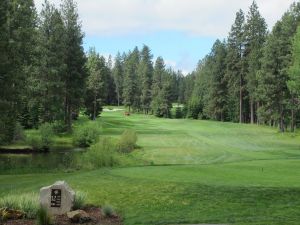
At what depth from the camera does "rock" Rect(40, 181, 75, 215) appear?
41.0 feet

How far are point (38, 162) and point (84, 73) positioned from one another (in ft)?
91.9

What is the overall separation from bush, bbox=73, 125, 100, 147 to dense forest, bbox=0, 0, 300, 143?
6.22 metres

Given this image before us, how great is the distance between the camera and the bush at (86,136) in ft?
165

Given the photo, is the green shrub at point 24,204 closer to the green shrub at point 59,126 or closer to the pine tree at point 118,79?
the green shrub at point 59,126

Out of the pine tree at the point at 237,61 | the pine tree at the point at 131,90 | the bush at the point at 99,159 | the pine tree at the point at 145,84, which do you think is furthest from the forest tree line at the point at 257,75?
the bush at the point at 99,159

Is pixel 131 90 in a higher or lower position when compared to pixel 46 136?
higher

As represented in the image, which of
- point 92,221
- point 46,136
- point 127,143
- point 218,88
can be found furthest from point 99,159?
point 218,88

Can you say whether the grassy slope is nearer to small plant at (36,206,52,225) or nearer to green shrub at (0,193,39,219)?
small plant at (36,206,52,225)

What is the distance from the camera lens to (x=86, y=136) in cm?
5038

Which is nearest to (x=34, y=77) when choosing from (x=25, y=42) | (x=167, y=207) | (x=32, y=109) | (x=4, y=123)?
(x=32, y=109)

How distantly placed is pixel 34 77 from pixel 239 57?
38.2m

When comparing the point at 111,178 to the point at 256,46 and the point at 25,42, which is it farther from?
the point at 256,46

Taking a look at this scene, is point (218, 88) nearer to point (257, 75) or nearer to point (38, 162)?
point (257, 75)

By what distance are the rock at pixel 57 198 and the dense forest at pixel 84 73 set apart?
56.9ft
